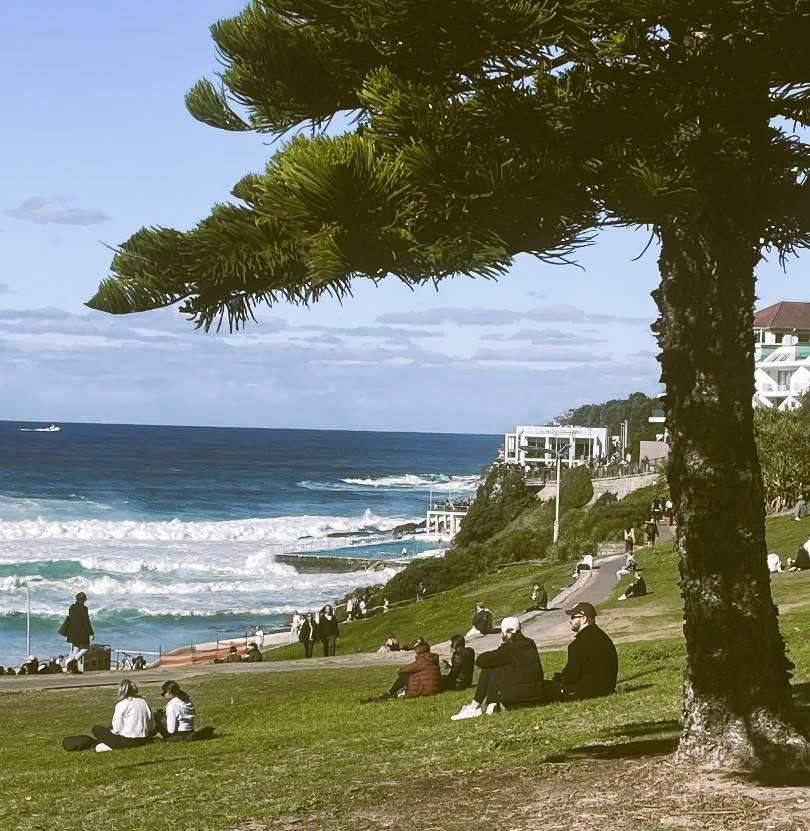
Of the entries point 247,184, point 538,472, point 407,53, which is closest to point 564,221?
point 407,53

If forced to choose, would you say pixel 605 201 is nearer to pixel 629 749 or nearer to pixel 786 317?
pixel 629 749

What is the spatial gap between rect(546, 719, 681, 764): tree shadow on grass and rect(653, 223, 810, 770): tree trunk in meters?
0.79

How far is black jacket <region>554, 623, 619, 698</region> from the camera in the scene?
37.9 feet

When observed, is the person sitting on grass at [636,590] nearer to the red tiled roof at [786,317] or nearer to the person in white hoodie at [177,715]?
the person in white hoodie at [177,715]

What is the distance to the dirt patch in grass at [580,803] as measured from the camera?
6.74 meters

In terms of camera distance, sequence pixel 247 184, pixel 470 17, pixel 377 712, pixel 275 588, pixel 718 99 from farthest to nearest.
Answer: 1. pixel 275 588
2. pixel 377 712
3. pixel 247 184
4. pixel 718 99
5. pixel 470 17

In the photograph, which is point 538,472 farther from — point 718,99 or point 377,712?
point 718,99

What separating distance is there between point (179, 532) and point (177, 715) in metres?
80.0

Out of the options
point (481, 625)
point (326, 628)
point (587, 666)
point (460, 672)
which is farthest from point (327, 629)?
point (587, 666)

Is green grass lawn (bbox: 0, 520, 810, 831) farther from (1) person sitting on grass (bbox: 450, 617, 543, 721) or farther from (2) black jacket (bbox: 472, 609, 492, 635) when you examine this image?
(2) black jacket (bbox: 472, 609, 492, 635)

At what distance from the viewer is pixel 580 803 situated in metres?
7.18

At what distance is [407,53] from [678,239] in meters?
2.05

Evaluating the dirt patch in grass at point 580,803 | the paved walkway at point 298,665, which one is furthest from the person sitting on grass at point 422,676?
the paved walkway at point 298,665

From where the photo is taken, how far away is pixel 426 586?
49.1 metres
